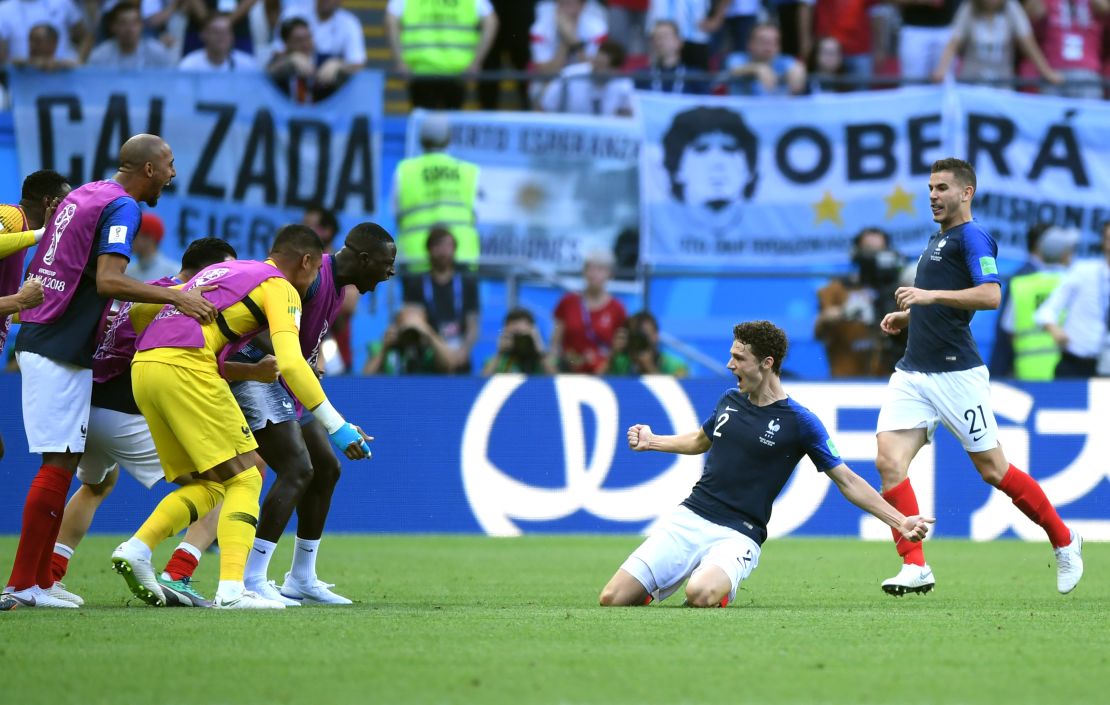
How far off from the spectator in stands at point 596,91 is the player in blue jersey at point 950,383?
24.5ft

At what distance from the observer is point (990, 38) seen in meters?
17.2

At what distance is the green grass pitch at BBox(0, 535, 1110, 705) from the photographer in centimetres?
538

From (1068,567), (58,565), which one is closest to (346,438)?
(58,565)

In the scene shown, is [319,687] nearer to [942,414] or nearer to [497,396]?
[942,414]

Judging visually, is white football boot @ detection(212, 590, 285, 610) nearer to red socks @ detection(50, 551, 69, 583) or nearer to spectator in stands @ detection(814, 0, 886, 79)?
red socks @ detection(50, 551, 69, 583)

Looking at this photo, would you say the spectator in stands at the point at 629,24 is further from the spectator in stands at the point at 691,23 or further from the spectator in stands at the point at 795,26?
the spectator in stands at the point at 795,26

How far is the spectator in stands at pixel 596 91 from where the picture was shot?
16.4 meters

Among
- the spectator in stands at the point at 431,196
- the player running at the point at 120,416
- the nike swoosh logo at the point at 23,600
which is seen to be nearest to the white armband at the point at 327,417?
the player running at the point at 120,416

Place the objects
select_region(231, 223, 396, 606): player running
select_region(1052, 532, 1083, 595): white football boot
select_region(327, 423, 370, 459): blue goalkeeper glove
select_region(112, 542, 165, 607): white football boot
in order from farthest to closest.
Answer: select_region(1052, 532, 1083, 595): white football boot → select_region(231, 223, 396, 606): player running → select_region(112, 542, 165, 607): white football boot → select_region(327, 423, 370, 459): blue goalkeeper glove

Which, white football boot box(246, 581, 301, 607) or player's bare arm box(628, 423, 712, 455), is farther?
player's bare arm box(628, 423, 712, 455)

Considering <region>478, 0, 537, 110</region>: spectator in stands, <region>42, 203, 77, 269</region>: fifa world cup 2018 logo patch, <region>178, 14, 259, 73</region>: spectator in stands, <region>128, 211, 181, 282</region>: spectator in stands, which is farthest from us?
<region>478, 0, 537, 110</region>: spectator in stands

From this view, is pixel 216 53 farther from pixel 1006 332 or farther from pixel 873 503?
→ pixel 873 503

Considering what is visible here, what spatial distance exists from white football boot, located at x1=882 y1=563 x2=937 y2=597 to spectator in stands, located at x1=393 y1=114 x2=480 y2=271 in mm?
7152

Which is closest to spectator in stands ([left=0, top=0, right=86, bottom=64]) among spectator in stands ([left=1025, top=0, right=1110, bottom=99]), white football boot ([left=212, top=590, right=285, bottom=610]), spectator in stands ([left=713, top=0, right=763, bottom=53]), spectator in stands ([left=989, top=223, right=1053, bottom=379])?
spectator in stands ([left=713, top=0, right=763, bottom=53])
